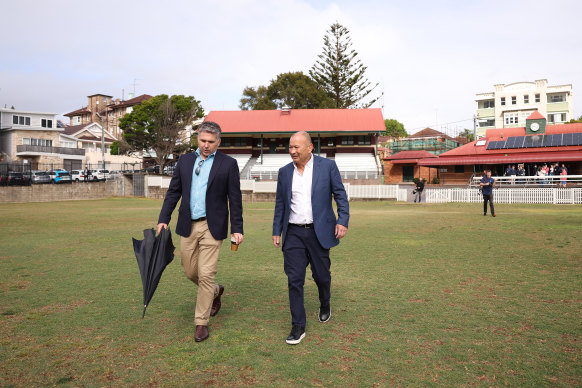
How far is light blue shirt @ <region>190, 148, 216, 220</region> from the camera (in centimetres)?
415

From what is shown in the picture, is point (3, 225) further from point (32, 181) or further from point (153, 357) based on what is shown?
point (32, 181)

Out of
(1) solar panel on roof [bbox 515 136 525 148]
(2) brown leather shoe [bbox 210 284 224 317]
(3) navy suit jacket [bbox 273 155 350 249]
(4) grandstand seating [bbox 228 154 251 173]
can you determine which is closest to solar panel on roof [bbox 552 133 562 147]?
(1) solar panel on roof [bbox 515 136 525 148]

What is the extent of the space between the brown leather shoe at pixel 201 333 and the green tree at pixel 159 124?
4736 cm

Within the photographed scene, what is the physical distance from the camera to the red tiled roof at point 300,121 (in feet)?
149

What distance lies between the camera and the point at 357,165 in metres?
42.6

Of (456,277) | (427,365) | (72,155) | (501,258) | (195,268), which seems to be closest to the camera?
(427,365)

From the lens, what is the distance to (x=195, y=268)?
167 inches

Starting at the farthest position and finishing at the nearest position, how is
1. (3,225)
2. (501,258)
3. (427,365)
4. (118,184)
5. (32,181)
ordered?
(118,184)
(32,181)
(3,225)
(501,258)
(427,365)

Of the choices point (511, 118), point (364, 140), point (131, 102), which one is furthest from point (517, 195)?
point (131, 102)

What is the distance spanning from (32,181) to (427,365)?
123 ft

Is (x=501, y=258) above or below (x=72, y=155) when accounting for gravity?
below

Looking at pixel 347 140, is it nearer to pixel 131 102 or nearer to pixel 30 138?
pixel 30 138

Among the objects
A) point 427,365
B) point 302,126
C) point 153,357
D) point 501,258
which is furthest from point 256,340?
point 302,126

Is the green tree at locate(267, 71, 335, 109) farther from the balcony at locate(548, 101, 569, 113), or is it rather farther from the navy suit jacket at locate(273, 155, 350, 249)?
the navy suit jacket at locate(273, 155, 350, 249)
